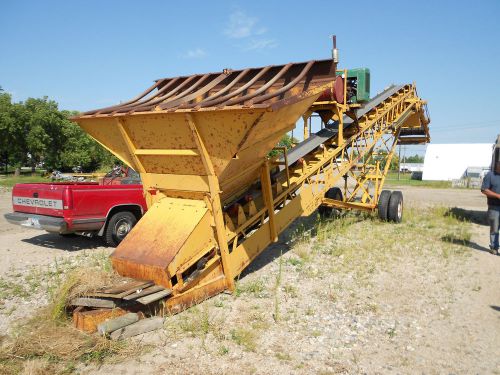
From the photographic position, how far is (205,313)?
4285mm

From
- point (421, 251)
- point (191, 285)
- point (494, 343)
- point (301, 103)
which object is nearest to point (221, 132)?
point (301, 103)

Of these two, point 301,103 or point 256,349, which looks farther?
point 301,103

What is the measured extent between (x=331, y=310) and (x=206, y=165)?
240 centimetres

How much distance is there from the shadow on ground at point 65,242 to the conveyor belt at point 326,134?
463cm

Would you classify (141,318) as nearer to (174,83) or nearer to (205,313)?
(205,313)

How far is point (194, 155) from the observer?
4.47 metres

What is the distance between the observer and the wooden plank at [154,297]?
392cm

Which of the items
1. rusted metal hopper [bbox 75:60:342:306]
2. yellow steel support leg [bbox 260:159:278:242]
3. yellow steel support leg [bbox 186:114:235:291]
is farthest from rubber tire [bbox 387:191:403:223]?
yellow steel support leg [bbox 186:114:235:291]

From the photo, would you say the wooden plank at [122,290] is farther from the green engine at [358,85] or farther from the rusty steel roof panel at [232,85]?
the green engine at [358,85]

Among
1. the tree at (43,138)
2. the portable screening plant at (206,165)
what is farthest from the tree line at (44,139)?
the portable screening plant at (206,165)

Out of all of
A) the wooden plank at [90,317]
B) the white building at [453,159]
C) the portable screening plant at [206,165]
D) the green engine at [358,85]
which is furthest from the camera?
the white building at [453,159]

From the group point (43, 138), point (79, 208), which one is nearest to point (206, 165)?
point (79, 208)

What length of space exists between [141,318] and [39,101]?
40965mm

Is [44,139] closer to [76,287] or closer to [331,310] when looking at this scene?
[76,287]
